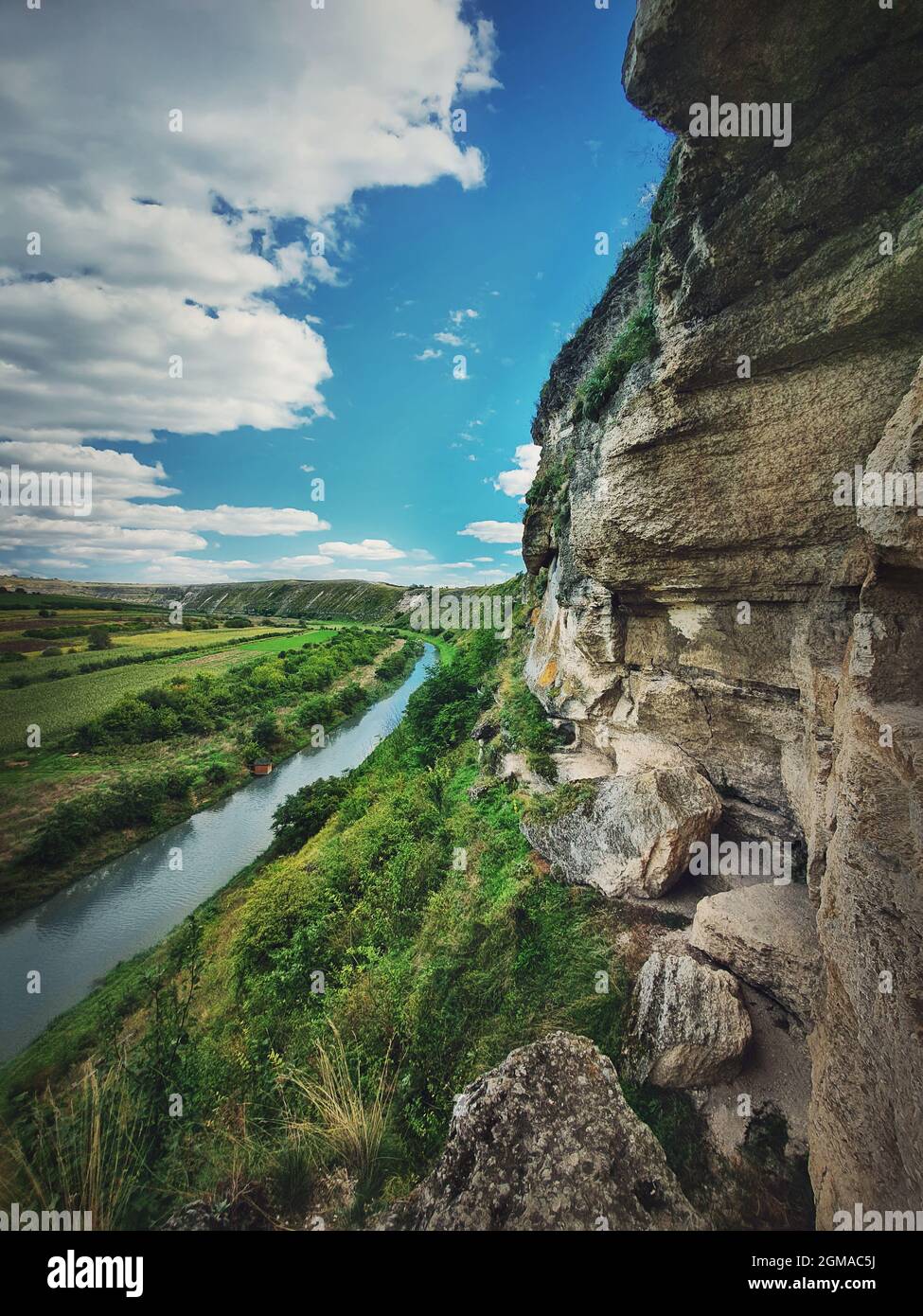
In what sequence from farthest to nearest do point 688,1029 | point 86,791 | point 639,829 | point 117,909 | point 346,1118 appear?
point 86,791, point 117,909, point 639,829, point 346,1118, point 688,1029

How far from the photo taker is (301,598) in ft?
328

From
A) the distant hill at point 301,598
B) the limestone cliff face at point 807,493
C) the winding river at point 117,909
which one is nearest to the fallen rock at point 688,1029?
the limestone cliff face at point 807,493

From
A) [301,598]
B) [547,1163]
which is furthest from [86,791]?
[301,598]

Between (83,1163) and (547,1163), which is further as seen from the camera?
(83,1163)

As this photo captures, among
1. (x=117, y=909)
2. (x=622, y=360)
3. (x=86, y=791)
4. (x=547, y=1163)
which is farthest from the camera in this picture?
(x=86, y=791)

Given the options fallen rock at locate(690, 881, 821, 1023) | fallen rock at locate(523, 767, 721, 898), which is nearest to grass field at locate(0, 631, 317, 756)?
fallen rock at locate(523, 767, 721, 898)

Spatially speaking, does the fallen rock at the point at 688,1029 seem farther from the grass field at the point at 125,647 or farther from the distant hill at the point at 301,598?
the distant hill at the point at 301,598

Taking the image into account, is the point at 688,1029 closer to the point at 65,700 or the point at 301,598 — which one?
the point at 65,700

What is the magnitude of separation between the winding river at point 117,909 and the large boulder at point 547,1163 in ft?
35.7

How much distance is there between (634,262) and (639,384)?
7.57m

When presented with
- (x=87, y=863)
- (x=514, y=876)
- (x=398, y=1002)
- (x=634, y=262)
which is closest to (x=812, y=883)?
(x=514, y=876)

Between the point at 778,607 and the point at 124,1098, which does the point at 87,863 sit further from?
the point at 778,607

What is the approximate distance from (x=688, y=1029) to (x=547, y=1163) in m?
2.21
